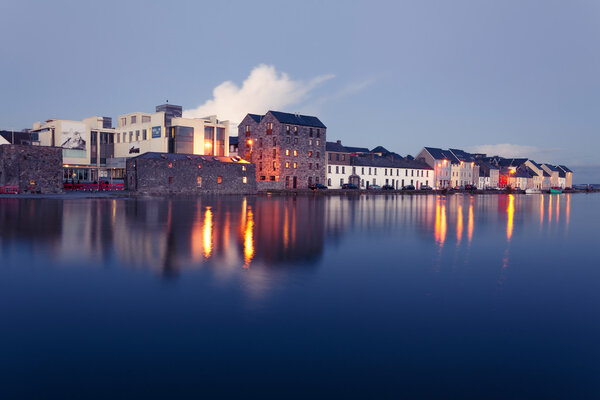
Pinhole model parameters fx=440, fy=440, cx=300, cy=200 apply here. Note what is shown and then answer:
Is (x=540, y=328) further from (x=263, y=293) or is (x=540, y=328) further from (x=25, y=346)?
(x=25, y=346)

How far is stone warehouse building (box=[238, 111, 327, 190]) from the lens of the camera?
83000mm

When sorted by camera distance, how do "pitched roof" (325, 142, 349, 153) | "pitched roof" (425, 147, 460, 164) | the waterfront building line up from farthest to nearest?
"pitched roof" (425, 147, 460, 164), the waterfront building, "pitched roof" (325, 142, 349, 153)

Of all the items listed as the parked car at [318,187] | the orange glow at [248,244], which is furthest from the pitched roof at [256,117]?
the orange glow at [248,244]

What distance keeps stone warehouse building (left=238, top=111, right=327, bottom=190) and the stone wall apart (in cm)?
3515

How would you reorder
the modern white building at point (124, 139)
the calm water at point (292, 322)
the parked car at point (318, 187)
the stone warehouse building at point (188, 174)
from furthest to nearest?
the parked car at point (318, 187) → the modern white building at point (124, 139) → the stone warehouse building at point (188, 174) → the calm water at point (292, 322)

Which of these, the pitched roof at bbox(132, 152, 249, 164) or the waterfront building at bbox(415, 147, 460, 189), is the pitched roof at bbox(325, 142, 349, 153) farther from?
the waterfront building at bbox(415, 147, 460, 189)

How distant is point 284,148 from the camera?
8338cm

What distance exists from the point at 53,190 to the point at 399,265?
52039mm

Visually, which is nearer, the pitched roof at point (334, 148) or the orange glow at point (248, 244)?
the orange glow at point (248, 244)

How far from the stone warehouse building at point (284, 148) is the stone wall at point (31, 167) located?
115ft

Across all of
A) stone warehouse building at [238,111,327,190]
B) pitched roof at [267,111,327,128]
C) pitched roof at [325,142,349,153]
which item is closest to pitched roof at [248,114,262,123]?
stone warehouse building at [238,111,327,190]

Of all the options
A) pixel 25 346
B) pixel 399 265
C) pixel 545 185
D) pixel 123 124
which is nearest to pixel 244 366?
pixel 25 346

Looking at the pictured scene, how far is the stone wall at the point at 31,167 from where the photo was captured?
1967 inches

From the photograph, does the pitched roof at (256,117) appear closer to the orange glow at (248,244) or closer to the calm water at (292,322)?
the orange glow at (248,244)
